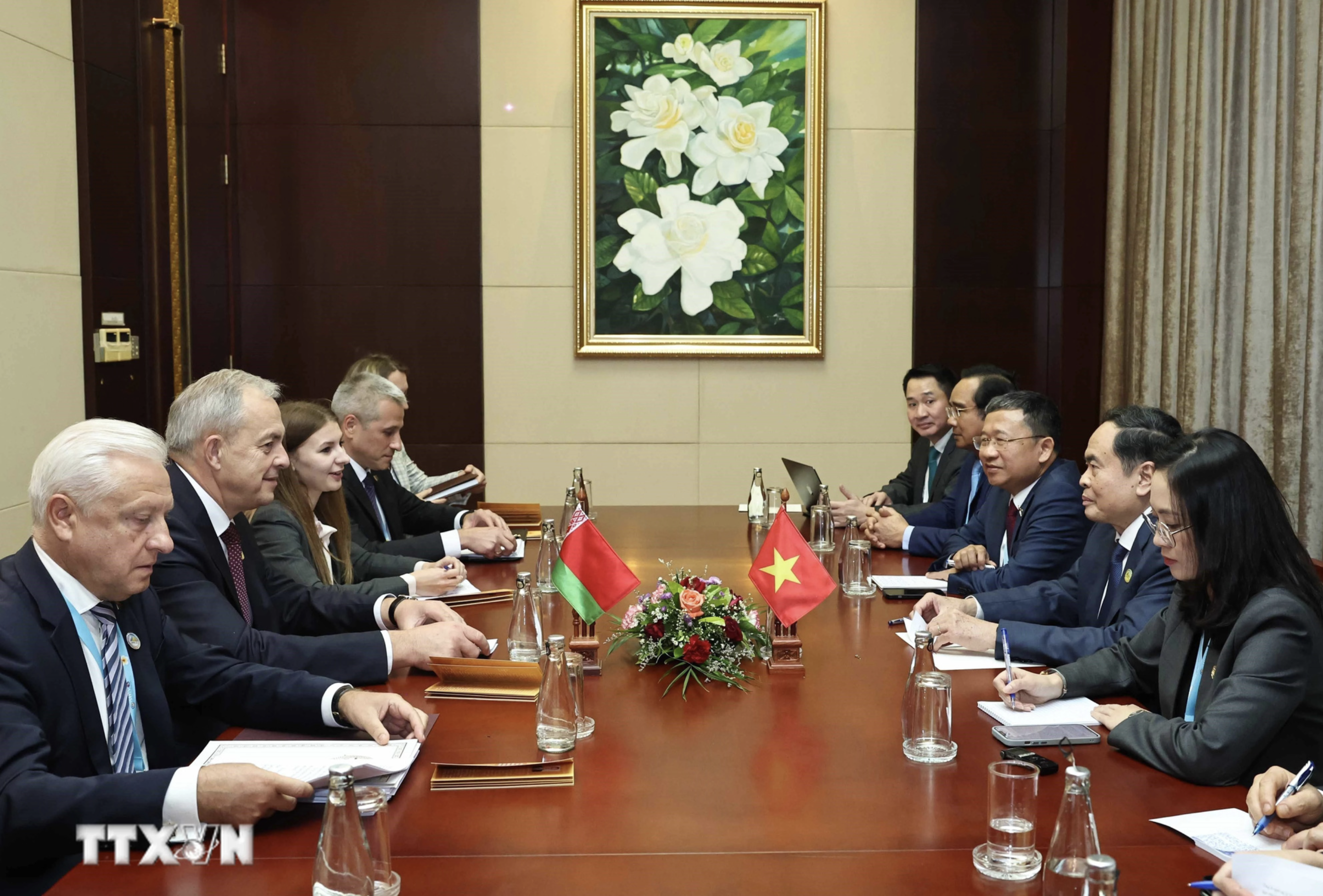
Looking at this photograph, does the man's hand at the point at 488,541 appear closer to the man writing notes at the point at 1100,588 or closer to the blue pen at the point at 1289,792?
the man writing notes at the point at 1100,588

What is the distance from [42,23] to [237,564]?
114 inches

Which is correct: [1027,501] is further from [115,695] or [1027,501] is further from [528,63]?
[528,63]

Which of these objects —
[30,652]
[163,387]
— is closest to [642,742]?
[30,652]

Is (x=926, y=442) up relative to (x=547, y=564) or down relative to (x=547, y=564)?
up

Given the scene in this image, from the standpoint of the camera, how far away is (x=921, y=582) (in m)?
3.96

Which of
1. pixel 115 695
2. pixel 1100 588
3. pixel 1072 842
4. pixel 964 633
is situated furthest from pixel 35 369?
pixel 1072 842

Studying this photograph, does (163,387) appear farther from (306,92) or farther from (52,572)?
(52,572)

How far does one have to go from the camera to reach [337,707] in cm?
241

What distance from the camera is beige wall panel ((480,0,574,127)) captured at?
6707 mm

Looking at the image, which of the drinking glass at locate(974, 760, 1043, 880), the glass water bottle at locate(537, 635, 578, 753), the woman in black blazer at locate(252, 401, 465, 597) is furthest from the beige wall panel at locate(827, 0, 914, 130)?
the drinking glass at locate(974, 760, 1043, 880)

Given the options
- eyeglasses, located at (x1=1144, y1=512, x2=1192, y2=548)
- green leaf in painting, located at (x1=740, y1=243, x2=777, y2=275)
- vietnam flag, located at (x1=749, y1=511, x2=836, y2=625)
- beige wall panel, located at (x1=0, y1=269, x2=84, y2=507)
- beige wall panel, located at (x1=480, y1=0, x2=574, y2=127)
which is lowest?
vietnam flag, located at (x1=749, y1=511, x2=836, y2=625)

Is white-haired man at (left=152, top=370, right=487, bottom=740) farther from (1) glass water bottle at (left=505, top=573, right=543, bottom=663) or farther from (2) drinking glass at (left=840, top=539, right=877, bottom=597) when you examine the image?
(2) drinking glass at (left=840, top=539, right=877, bottom=597)

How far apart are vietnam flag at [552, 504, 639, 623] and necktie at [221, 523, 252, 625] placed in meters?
0.79

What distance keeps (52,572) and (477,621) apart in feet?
4.58
